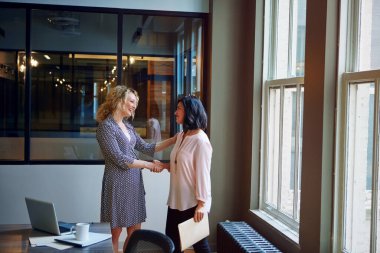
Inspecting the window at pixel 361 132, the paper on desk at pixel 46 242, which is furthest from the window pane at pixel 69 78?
the window at pixel 361 132

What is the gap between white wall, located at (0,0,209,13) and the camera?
5.35m

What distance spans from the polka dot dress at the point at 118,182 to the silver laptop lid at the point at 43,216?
108 cm

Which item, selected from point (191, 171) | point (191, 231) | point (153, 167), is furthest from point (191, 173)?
point (153, 167)

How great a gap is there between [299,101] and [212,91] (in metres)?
1.42

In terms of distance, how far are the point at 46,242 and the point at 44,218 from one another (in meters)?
0.19

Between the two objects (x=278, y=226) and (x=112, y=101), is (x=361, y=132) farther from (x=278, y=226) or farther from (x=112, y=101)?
(x=112, y=101)

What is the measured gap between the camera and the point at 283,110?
4.48 metres

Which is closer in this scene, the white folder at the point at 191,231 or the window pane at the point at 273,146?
the white folder at the point at 191,231

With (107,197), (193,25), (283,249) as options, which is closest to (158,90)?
(193,25)

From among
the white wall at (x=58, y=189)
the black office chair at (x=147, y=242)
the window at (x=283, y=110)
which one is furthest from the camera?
the white wall at (x=58, y=189)

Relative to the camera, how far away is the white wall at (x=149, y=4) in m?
5.35

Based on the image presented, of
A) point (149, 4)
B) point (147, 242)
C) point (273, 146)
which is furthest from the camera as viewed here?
point (149, 4)

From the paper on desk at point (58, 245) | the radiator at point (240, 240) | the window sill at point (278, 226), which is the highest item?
the paper on desk at point (58, 245)

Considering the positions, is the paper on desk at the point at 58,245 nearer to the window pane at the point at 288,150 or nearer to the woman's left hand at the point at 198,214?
the woman's left hand at the point at 198,214
